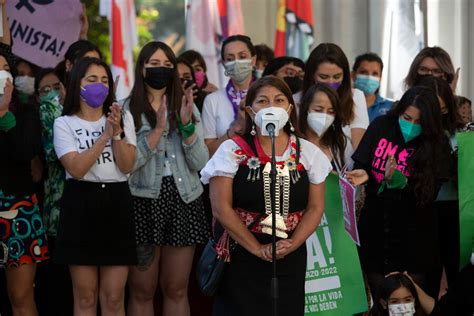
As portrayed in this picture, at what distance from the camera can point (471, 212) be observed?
6.14m

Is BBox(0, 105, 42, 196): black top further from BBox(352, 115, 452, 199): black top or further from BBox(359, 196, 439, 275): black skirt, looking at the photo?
BBox(359, 196, 439, 275): black skirt

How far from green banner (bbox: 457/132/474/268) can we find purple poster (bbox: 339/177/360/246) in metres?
0.71

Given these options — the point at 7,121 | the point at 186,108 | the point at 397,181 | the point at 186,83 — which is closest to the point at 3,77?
the point at 7,121

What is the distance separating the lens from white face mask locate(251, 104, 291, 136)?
5.26 metres

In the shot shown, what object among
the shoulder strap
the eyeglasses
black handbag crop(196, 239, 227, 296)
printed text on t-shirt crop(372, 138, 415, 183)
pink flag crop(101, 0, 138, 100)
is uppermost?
pink flag crop(101, 0, 138, 100)

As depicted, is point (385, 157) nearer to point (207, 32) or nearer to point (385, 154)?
point (385, 154)

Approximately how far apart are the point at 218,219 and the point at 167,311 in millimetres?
1417

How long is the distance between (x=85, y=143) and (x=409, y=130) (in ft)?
6.53

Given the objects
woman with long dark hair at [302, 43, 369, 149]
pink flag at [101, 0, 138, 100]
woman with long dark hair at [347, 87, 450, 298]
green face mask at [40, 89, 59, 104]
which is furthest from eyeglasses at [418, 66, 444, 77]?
pink flag at [101, 0, 138, 100]

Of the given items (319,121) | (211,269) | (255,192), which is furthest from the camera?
(319,121)

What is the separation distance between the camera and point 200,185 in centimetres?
667

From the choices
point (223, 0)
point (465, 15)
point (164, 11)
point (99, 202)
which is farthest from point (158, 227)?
point (164, 11)

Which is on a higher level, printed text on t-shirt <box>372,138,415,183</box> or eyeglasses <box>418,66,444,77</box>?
eyeglasses <box>418,66,444,77</box>

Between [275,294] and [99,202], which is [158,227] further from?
[275,294]
